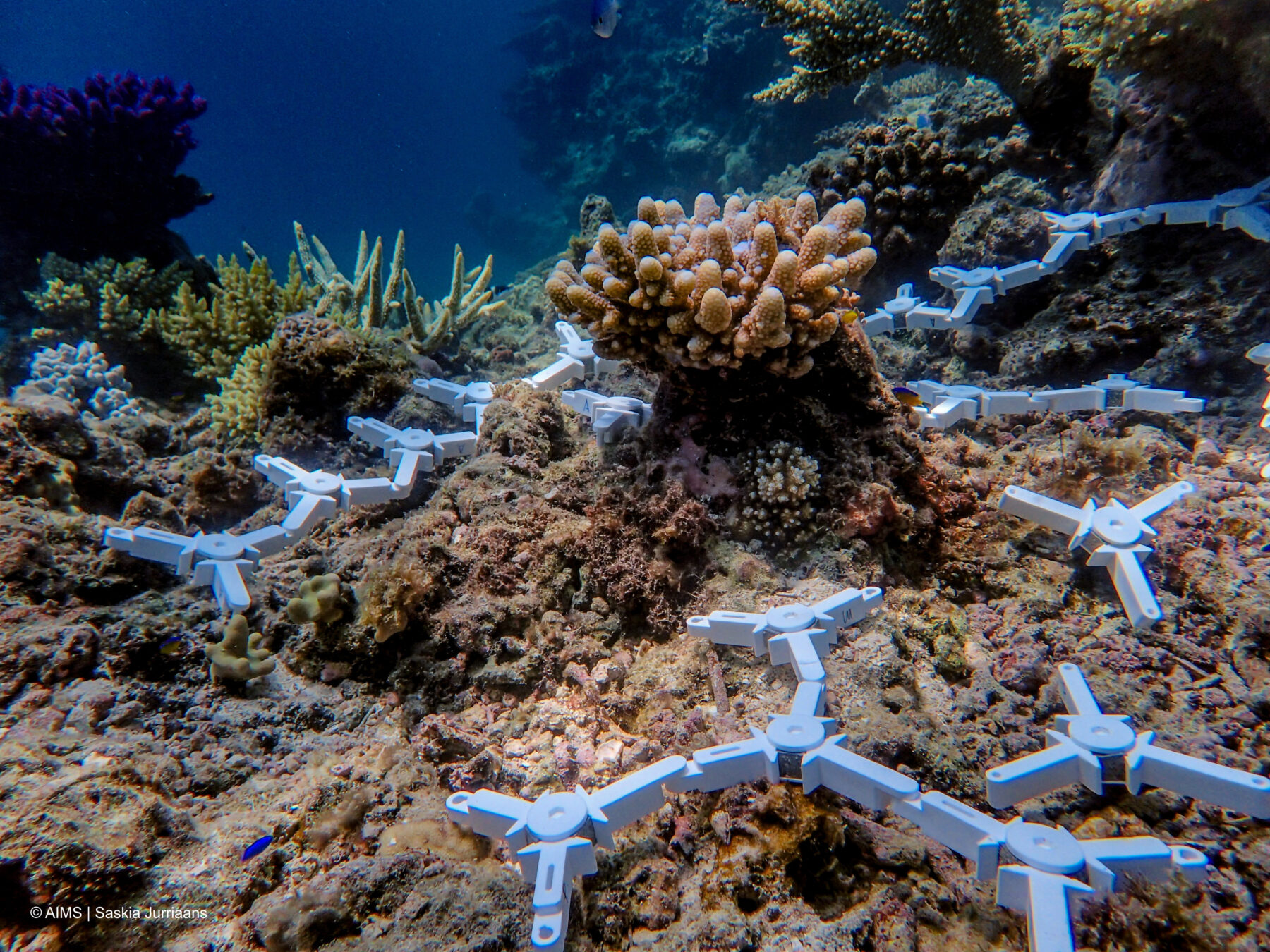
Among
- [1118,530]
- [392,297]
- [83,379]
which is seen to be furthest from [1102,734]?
[83,379]

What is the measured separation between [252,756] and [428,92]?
89.6m

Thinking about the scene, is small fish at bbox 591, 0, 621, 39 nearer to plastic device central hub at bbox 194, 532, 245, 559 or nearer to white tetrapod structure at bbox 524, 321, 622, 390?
white tetrapod structure at bbox 524, 321, 622, 390

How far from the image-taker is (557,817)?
5.33 ft

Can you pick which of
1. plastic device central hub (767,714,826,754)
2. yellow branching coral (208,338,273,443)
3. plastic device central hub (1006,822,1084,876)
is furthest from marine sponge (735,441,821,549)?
yellow branching coral (208,338,273,443)

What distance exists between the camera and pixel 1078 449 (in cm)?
290

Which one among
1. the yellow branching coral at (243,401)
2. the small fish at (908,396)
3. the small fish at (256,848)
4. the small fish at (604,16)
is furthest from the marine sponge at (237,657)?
the small fish at (604,16)

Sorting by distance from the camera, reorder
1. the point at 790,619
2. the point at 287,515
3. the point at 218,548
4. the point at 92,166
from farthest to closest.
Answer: the point at 92,166
the point at 287,515
the point at 218,548
the point at 790,619

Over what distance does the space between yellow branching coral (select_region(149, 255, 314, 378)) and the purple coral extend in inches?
87.5

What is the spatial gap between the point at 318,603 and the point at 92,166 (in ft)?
23.8

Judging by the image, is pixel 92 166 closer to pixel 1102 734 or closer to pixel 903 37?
pixel 903 37

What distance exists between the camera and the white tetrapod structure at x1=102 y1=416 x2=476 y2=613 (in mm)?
2631

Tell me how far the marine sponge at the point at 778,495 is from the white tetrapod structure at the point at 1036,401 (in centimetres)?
100

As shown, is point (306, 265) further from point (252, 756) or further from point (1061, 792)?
point (1061, 792)

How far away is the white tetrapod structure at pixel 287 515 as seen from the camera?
8.63 feet
